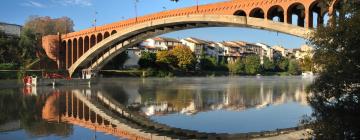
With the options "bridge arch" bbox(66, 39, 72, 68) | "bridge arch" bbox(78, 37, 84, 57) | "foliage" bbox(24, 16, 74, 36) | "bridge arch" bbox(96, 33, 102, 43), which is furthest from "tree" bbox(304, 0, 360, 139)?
"foliage" bbox(24, 16, 74, 36)

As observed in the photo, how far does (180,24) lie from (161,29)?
5.70m

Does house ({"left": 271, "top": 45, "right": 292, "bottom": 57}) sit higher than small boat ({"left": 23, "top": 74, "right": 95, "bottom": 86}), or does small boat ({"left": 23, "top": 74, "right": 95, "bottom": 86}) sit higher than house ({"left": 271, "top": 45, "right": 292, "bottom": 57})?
house ({"left": 271, "top": 45, "right": 292, "bottom": 57})

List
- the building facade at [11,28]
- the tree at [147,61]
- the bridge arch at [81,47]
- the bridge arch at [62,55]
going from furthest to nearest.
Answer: the building facade at [11,28], the tree at [147,61], the bridge arch at [62,55], the bridge arch at [81,47]

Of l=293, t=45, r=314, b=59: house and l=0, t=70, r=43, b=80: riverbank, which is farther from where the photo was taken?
l=0, t=70, r=43, b=80: riverbank

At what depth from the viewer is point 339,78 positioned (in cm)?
1186

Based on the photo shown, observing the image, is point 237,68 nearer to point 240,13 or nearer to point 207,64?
point 207,64

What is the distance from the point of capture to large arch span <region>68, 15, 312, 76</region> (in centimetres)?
3291

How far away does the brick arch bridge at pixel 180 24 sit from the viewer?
32031 millimetres

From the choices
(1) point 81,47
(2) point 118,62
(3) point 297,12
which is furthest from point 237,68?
(3) point 297,12

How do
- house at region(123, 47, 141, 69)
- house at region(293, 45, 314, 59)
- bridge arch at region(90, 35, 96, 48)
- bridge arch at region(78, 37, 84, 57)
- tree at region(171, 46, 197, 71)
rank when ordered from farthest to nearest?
1. house at region(123, 47, 141, 69)
2. tree at region(171, 46, 197, 71)
3. bridge arch at region(78, 37, 84, 57)
4. bridge arch at region(90, 35, 96, 48)
5. house at region(293, 45, 314, 59)

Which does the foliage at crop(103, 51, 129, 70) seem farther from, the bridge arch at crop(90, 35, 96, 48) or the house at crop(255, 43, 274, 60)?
the house at crop(255, 43, 274, 60)

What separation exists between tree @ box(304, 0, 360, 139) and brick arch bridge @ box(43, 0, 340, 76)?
87.6 inches

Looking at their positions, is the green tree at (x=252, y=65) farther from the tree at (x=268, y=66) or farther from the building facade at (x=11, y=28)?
the building facade at (x=11, y=28)

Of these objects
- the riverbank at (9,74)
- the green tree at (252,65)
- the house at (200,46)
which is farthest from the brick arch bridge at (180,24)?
the house at (200,46)
